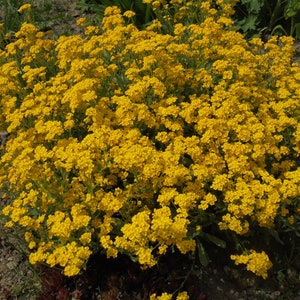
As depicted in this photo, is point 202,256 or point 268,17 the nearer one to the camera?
point 202,256

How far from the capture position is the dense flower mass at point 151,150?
3.13m

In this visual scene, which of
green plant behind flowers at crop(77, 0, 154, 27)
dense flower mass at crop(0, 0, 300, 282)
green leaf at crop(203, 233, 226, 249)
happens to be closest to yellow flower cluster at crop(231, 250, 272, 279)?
dense flower mass at crop(0, 0, 300, 282)

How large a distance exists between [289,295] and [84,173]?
1.87m

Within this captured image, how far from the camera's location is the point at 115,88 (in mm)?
4203

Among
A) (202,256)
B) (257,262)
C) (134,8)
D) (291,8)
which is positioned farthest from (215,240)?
(134,8)

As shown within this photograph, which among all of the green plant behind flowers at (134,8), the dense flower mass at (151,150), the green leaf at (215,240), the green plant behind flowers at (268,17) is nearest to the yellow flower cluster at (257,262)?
the dense flower mass at (151,150)

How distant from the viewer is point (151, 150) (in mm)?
3273

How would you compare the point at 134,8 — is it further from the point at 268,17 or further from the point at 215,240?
the point at 215,240

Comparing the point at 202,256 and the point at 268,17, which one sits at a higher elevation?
the point at 268,17

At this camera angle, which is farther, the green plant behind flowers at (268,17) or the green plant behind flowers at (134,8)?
the green plant behind flowers at (134,8)

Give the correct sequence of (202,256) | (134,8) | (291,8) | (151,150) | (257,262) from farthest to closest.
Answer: (134,8)
(291,8)
(202,256)
(151,150)
(257,262)

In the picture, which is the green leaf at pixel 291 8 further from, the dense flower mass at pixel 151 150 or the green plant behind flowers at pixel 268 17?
the dense flower mass at pixel 151 150

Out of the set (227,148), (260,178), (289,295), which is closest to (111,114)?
(227,148)

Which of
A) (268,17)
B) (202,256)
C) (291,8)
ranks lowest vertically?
(202,256)
